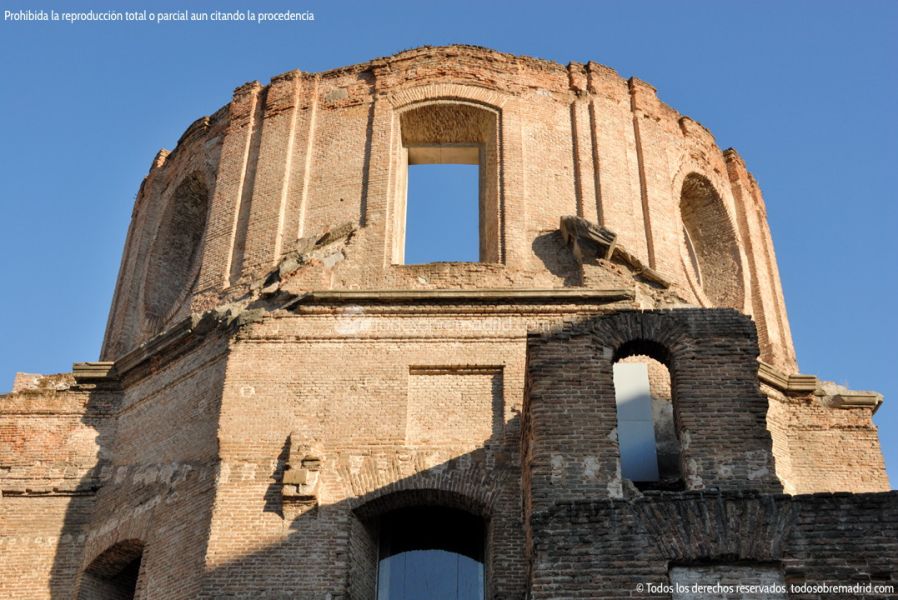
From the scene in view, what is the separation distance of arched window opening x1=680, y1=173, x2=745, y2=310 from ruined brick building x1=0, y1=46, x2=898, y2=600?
0.15ft

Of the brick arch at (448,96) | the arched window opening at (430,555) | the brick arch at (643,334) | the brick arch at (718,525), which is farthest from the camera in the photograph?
the brick arch at (448,96)

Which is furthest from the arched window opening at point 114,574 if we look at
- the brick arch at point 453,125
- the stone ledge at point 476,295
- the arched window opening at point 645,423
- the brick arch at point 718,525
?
the brick arch at point 718,525

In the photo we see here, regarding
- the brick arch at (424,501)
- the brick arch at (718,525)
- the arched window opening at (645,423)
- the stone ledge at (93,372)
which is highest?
the stone ledge at (93,372)

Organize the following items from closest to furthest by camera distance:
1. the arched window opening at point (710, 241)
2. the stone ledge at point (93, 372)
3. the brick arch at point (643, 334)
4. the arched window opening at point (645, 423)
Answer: the brick arch at point (643, 334) < the arched window opening at point (645, 423) < the stone ledge at point (93, 372) < the arched window opening at point (710, 241)

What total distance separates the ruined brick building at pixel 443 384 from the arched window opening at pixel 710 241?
0.05 m

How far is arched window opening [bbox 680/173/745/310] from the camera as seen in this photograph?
60.3 ft

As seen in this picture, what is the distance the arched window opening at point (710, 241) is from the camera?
60.3 ft

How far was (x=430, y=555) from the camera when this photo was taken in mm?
13445

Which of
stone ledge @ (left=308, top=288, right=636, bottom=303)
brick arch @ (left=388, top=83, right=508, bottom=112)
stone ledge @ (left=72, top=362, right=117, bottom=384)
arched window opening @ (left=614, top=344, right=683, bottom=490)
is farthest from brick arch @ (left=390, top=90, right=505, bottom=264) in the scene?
stone ledge @ (left=72, top=362, right=117, bottom=384)

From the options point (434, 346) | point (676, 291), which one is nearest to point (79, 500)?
point (434, 346)

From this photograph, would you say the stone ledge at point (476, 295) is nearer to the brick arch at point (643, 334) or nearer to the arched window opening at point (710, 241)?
the brick arch at point (643, 334)

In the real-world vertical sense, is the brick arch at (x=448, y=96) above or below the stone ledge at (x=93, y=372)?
above

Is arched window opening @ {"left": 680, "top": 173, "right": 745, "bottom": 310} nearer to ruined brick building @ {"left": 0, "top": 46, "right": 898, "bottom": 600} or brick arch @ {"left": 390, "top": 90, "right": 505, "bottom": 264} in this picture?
ruined brick building @ {"left": 0, "top": 46, "right": 898, "bottom": 600}

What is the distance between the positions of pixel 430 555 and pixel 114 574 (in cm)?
404
